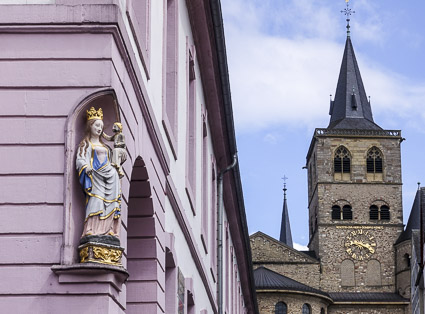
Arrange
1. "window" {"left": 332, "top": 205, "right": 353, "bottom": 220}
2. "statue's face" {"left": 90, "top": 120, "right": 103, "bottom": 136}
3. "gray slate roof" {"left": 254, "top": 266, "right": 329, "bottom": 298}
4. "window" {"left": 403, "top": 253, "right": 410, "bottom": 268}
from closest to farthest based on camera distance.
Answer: "statue's face" {"left": 90, "top": 120, "right": 103, "bottom": 136}
"gray slate roof" {"left": 254, "top": 266, "right": 329, "bottom": 298}
"window" {"left": 403, "top": 253, "right": 410, "bottom": 268}
"window" {"left": 332, "top": 205, "right": 353, "bottom": 220}

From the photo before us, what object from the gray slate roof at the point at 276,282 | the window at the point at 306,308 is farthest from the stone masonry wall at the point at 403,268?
the window at the point at 306,308

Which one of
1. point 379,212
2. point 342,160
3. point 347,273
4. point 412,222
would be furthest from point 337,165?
point 347,273

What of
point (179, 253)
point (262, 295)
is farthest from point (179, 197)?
point (262, 295)

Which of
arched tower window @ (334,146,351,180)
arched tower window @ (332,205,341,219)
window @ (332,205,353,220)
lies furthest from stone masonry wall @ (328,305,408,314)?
arched tower window @ (334,146,351,180)

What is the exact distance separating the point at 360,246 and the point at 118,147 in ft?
258

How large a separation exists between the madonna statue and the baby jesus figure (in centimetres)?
4

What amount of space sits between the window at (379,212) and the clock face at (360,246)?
1614mm

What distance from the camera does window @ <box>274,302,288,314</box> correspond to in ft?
262

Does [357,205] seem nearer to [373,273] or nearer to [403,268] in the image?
[373,273]

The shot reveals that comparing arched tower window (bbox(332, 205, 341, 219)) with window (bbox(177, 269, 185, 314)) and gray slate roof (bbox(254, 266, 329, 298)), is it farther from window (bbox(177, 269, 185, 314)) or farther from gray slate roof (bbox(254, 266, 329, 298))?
window (bbox(177, 269, 185, 314))

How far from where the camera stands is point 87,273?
30.2 feet

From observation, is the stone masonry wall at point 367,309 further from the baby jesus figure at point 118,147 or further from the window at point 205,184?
the baby jesus figure at point 118,147

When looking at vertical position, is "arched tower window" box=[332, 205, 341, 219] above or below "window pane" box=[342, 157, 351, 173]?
below

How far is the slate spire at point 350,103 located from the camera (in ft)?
303
